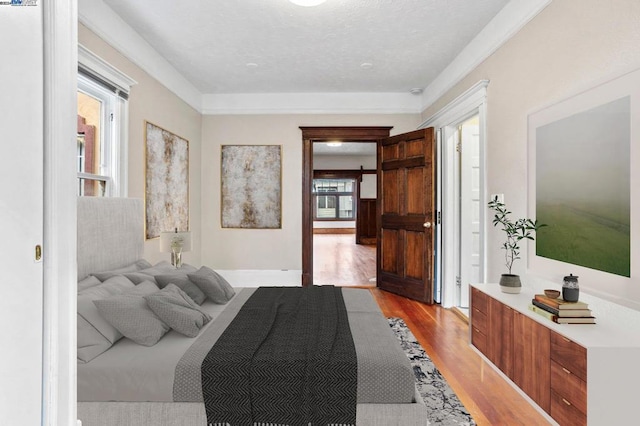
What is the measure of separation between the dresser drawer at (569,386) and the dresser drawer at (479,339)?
0.71 metres

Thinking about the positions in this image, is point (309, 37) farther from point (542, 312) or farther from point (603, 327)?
point (603, 327)

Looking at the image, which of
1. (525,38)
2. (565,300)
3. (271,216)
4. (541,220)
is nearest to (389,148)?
(271,216)

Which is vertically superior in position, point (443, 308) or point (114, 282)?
point (114, 282)

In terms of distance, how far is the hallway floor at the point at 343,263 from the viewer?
5969mm

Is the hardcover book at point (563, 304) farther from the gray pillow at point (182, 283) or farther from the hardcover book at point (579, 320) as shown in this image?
the gray pillow at point (182, 283)

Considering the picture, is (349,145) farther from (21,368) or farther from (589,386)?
(21,368)

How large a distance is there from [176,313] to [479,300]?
2.03 metres

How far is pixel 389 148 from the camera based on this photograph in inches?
203

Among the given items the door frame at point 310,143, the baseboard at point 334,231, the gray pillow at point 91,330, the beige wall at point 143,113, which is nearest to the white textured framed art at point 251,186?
the door frame at point 310,143

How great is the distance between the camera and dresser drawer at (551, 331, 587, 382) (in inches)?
60.3

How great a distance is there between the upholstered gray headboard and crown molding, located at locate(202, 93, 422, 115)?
2.54m

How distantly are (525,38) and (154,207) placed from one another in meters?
3.73

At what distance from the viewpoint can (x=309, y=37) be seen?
11.5ft

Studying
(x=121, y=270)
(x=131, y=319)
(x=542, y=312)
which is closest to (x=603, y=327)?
(x=542, y=312)
